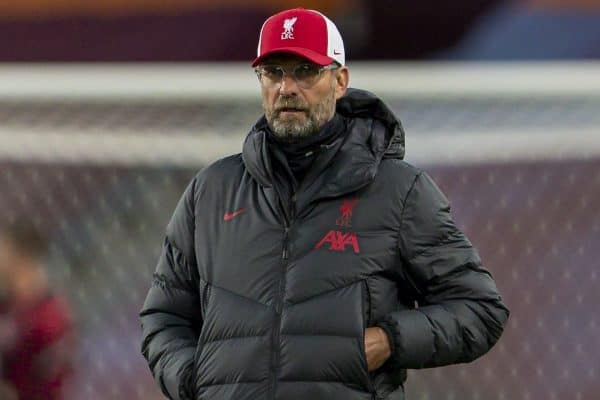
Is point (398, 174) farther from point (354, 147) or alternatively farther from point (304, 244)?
point (304, 244)

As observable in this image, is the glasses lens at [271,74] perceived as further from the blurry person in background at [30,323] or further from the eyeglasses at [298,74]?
the blurry person in background at [30,323]

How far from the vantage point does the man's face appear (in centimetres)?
182

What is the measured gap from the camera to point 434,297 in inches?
72.8

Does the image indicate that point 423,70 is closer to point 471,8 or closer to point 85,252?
→ point 471,8

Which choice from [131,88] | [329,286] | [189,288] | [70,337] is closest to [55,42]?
[131,88]

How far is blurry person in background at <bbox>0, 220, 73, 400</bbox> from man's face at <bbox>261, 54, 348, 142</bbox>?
1239 millimetres

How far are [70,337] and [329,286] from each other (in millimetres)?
1324

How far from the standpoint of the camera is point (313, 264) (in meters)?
1.76

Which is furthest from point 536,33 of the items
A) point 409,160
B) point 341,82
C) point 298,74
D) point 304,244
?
point 304,244

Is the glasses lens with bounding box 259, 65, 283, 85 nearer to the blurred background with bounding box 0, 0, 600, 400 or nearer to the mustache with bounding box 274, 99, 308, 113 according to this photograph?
the mustache with bounding box 274, 99, 308, 113

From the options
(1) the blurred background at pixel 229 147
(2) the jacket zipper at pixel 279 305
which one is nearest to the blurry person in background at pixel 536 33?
(1) the blurred background at pixel 229 147

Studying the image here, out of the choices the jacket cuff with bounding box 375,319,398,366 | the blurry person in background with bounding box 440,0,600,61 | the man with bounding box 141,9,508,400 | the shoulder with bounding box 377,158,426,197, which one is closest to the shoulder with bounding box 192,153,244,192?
the man with bounding box 141,9,508,400

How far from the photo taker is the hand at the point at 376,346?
5.72 ft

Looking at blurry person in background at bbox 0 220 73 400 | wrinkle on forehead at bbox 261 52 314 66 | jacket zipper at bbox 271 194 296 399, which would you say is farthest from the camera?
blurry person in background at bbox 0 220 73 400
